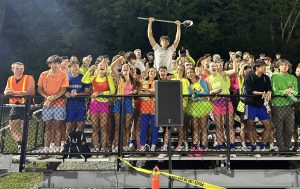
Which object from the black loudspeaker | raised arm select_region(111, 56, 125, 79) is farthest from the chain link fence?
the black loudspeaker

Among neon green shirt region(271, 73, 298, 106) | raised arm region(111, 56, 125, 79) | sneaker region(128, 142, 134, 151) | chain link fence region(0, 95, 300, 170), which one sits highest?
raised arm region(111, 56, 125, 79)

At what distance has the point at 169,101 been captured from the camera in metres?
6.46

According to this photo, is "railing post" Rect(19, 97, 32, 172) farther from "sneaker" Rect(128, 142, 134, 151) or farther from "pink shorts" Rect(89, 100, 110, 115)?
"sneaker" Rect(128, 142, 134, 151)

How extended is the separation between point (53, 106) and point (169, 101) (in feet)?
8.01

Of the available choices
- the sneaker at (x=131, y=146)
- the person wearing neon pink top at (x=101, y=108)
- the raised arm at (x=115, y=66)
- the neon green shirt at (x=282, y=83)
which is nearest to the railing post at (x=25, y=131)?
the person wearing neon pink top at (x=101, y=108)

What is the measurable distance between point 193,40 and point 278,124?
73.9ft

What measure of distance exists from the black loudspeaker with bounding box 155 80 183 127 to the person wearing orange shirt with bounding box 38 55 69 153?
2071 millimetres

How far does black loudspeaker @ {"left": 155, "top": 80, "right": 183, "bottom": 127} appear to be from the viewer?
6.41 metres

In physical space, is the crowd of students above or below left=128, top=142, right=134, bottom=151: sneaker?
above

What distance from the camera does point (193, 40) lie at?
96.9 ft

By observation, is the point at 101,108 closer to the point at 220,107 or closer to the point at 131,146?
the point at 131,146

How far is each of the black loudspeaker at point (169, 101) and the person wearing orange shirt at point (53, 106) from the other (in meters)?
2.07

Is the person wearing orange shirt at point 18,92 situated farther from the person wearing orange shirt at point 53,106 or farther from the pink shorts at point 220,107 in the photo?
the pink shorts at point 220,107

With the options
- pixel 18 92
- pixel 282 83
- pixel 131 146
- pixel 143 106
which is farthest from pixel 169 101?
pixel 18 92
